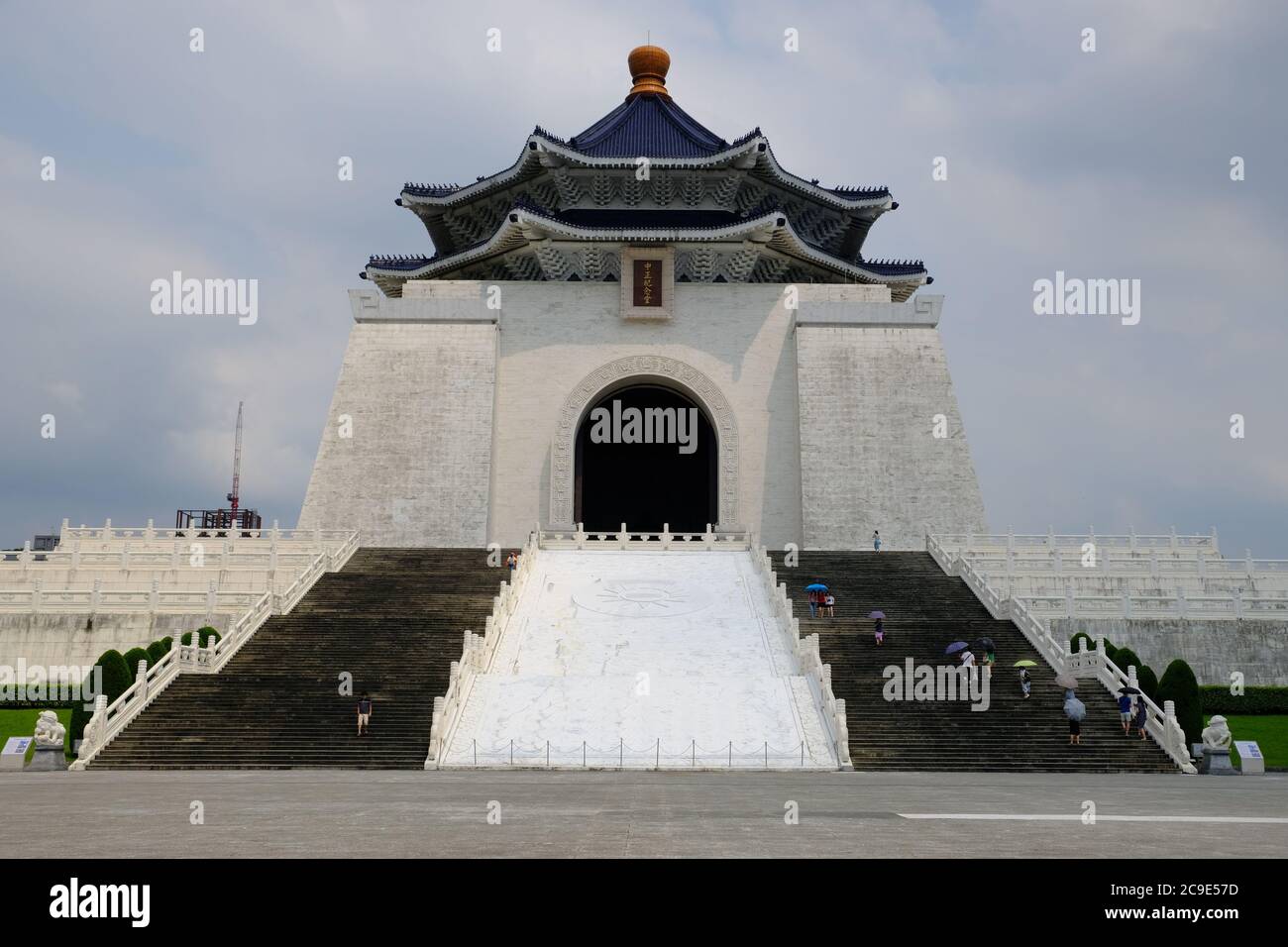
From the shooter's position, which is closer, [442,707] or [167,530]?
[442,707]

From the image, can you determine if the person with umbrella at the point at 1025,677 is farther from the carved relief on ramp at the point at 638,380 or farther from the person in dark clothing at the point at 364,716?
the carved relief on ramp at the point at 638,380

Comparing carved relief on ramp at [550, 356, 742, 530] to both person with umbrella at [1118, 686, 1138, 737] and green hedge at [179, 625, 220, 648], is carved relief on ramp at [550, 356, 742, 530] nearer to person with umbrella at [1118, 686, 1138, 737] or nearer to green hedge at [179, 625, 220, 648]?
green hedge at [179, 625, 220, 648]

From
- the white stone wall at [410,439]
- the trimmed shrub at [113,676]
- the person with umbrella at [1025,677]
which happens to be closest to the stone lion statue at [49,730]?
the trimmed shrub at [113,676]

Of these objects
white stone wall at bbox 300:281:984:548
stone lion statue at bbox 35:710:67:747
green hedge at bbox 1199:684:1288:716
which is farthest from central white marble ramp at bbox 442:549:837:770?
white stone wall at bbox 300:281:984:548

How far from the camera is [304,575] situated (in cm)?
2541

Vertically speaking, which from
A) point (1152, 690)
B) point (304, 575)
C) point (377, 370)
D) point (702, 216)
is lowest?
point (1152, 690)

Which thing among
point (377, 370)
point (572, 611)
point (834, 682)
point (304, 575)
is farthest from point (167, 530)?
point (834, 682)

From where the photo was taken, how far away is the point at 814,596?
24406 mm

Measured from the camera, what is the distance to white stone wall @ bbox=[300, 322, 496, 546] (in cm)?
3416

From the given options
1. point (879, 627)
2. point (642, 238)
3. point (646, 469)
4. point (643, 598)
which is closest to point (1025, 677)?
point (879, 627)

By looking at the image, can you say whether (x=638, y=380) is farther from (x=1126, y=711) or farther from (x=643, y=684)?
(x=1126, y=711)

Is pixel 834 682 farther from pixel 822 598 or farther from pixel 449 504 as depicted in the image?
pixel 449 504

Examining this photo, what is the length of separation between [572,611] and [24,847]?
17882 mm

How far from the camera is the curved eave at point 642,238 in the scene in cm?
3453
